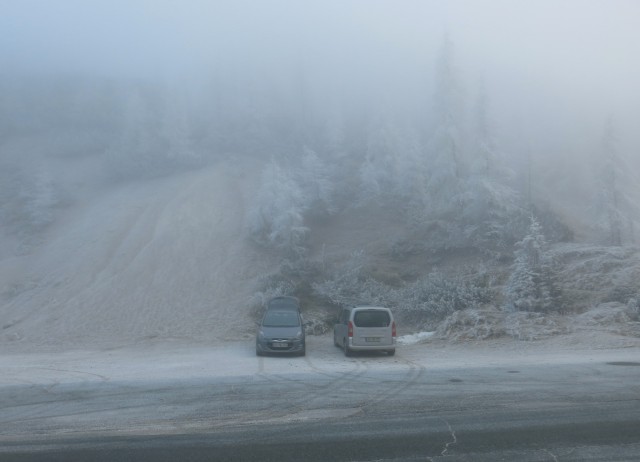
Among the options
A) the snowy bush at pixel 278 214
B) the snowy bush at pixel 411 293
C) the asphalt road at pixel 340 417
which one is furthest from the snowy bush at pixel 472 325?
the snowy bush at pixel 278 214

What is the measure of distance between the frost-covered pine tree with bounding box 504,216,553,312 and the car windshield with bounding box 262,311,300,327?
893 centimetres

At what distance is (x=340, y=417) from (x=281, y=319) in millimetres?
12835

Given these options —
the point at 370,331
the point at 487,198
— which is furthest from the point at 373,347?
the point at 487,198

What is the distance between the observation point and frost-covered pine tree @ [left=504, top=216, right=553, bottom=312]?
25.6 m

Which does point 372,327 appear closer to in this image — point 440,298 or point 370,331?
point 370,331

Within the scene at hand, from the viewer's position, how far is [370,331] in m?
21.5

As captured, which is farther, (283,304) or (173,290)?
(173,290)

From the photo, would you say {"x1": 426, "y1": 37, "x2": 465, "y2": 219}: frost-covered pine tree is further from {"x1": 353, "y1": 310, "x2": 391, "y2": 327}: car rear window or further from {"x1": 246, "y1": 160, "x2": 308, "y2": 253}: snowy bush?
A: {"x1": 353, "y1": 310, "x2": 391, "y2": 327}: car rear window

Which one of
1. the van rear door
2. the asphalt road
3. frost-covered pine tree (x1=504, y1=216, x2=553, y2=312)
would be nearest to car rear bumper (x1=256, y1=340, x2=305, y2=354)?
the van rear door

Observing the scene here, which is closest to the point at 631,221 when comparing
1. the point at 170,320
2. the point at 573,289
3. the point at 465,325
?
the point at 573,289

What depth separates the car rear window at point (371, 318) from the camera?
71.1ft

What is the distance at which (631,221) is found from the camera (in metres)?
36.9

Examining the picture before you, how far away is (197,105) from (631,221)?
42.6m

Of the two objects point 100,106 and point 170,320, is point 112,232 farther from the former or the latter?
point 100,106
